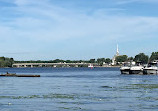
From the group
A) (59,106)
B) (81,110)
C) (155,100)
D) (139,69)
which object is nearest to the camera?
(81,110)

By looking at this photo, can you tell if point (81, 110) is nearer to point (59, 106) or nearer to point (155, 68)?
point (59, 106)

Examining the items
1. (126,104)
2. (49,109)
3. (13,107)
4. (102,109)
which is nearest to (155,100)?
(126,104)

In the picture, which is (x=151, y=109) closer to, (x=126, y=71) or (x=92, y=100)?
(x=92, y=100)

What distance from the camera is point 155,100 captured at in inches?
2047

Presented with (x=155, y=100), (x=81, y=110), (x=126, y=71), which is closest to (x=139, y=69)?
(x=126, y=71)

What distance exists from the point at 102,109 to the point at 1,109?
11.6 m

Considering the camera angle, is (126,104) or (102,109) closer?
(102,109)

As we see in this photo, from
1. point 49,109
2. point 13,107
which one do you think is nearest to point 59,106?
point 49,109

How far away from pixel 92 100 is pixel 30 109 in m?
11.2

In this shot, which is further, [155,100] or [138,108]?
[155,100]

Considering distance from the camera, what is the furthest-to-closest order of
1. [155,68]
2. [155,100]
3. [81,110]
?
[155,68] → [155,100] → [81,110]

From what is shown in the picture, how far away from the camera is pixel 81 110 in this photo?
144ft

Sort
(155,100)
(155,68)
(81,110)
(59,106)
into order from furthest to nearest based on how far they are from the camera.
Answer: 1. (155,68)
2. (155,100)
3. (59,106)
4. (81,110)

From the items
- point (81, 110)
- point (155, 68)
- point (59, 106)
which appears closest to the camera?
point (81, 110)
